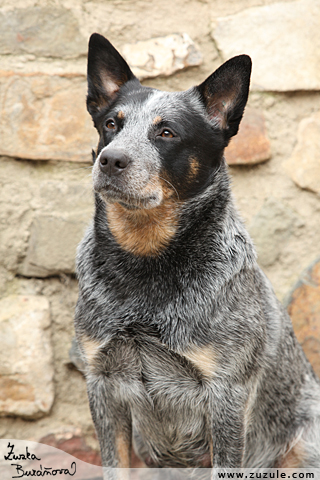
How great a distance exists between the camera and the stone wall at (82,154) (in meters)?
2.82

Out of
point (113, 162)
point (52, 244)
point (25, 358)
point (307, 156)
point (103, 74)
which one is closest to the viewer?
point (113, 162)

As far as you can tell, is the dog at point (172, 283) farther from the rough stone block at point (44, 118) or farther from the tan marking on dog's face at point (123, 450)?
the rough stone block at point (44, 118)

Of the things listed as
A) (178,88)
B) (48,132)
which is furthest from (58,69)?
(178,88)

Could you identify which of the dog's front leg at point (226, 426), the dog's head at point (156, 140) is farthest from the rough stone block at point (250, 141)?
the dog's front leg at point (226, 426)

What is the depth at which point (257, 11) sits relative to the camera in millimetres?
2973

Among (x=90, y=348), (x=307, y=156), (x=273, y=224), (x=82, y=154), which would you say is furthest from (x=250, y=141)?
(x=90, y=348)

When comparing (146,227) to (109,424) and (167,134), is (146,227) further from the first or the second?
(109,424)

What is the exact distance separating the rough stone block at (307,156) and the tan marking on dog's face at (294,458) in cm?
139

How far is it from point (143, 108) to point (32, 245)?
101 centimetres

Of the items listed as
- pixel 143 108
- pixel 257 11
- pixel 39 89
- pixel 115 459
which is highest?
pixel 257 11

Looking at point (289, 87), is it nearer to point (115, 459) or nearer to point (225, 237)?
point (225, 237)

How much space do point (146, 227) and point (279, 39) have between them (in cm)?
142

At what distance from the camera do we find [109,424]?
2.39 metres

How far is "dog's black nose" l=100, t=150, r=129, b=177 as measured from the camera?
2.10m
